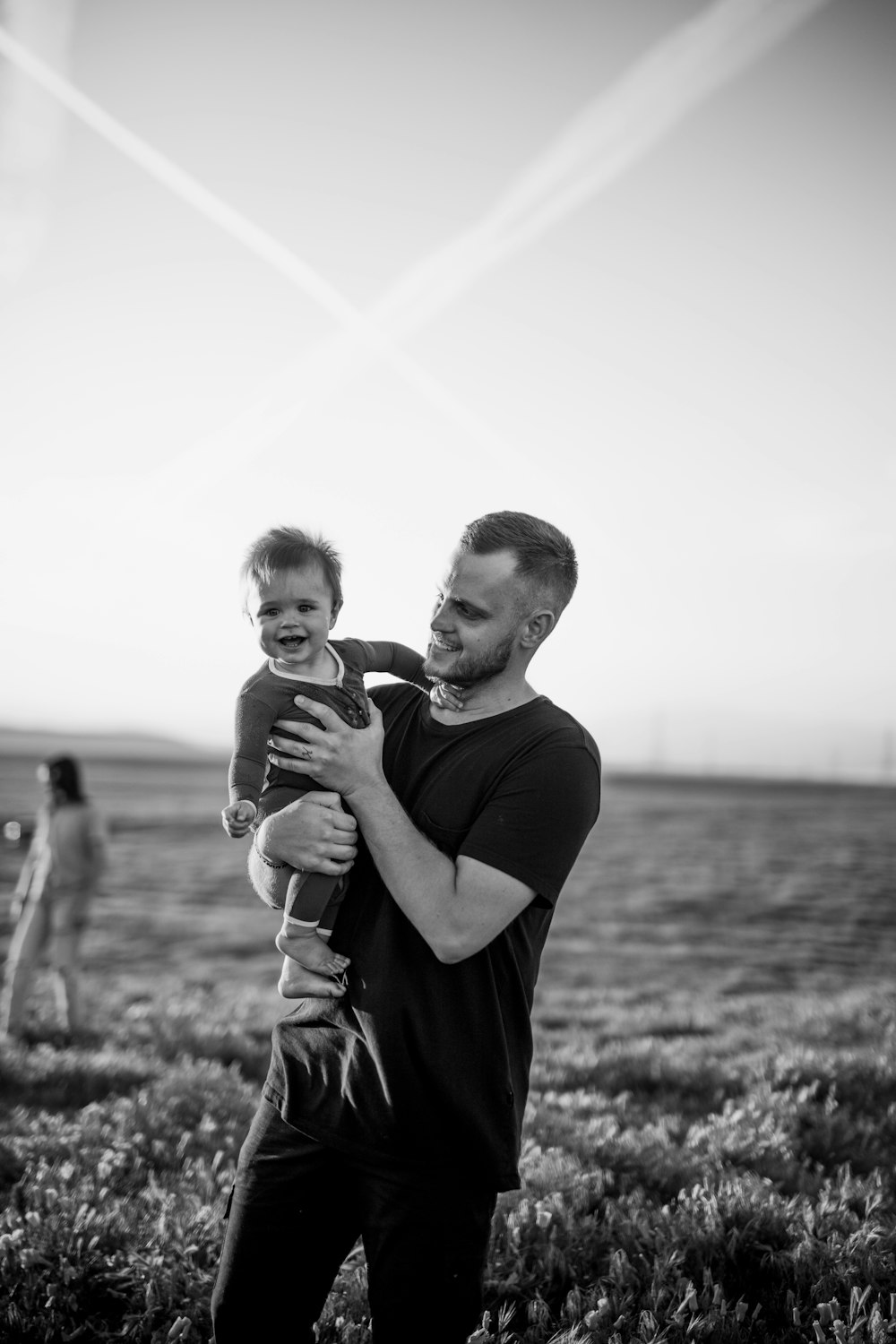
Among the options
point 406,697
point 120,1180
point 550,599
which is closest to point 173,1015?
point 120,1180

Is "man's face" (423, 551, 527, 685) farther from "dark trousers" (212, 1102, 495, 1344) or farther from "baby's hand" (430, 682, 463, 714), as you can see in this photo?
"dark trousers" (212, 1102, 495, 1344)

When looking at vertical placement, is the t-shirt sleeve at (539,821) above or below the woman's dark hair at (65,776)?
above

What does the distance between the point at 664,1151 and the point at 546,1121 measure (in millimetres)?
821

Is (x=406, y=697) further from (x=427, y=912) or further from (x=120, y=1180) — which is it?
(x=120, y=1180)

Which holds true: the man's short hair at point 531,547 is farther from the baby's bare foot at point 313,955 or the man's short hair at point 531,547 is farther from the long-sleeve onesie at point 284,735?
the baby's bare foot at point 313,955

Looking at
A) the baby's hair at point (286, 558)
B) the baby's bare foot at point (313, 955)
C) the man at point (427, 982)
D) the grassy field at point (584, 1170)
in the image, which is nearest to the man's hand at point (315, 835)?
the man at point (427, 982)

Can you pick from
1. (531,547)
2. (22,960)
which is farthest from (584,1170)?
(22,960)

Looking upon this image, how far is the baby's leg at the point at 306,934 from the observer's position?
3.16 meters

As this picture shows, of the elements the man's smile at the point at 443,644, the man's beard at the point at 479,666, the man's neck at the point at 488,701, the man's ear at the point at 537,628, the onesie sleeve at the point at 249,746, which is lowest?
the onesie sleeve at the point at 249,746

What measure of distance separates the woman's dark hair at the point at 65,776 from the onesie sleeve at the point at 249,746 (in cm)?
800

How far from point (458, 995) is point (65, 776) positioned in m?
8.72

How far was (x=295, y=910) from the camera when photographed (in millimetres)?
3166

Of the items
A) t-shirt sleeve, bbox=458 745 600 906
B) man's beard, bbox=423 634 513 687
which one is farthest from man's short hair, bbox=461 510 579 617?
t-shirt sleeve, bbox=458 745 600 906

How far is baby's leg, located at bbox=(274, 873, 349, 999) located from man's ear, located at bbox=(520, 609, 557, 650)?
0.98 metres
